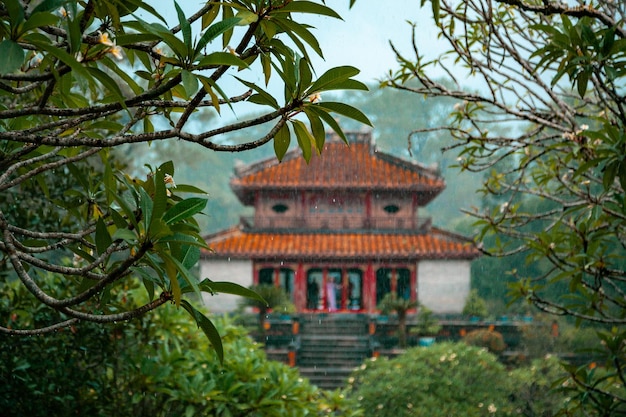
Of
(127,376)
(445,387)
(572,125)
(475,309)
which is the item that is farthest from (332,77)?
(475,309)

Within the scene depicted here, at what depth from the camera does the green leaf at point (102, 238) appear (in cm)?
106

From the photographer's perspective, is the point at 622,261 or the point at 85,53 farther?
the point at 622,261

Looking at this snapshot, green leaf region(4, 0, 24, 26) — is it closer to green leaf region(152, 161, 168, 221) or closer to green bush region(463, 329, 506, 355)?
green leaf region(152, 161, 168, 221)

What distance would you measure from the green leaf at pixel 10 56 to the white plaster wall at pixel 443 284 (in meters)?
13.4

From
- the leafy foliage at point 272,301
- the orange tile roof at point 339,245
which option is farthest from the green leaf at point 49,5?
the orange tile roof at point 339,245

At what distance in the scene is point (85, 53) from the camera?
105 cm

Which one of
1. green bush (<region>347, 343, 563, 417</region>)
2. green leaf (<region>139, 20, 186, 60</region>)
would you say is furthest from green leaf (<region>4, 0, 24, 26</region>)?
green bush (<region>347, 343, 563, 417</region>)

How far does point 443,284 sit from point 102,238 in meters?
13.3

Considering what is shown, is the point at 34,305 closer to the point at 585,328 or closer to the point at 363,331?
the point at 363,331

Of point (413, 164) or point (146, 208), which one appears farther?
point (413, 164)

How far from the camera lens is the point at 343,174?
1415 centimetres

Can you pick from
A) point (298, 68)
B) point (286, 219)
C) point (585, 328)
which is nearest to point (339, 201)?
point (286, 219)

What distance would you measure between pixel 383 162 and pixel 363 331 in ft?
12.5

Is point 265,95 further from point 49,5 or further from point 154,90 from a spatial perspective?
point 49,5
